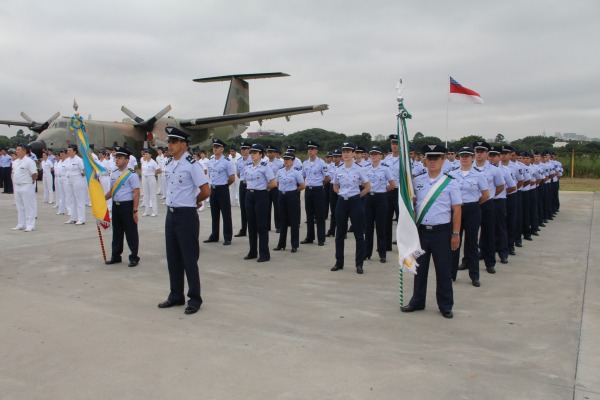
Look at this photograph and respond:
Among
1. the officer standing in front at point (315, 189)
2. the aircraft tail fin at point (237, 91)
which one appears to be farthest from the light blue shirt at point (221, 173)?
the aircraft tail fin at point (237, 91)

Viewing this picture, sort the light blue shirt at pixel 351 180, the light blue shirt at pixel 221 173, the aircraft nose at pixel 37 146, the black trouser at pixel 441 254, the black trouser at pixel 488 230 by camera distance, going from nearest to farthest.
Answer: the black trouser at pixel 441 254
the black trouser at pixel 488 230
the light blue shirt at pixel 351 180
the light blue shirt at pixel 221 173
the aircraft nose at pixel 37 146

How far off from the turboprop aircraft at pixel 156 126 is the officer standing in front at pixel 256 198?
1181 centimetres

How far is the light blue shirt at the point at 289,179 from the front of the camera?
8836 millimetres

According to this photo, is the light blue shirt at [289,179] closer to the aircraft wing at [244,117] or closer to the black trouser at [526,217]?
the black trouser at [526,217]

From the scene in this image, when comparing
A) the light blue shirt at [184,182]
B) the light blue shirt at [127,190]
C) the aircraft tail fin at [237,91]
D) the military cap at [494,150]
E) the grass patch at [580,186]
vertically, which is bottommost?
the grass patch at [580,186]

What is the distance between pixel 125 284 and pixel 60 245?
337cm

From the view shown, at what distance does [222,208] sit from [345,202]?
3.19m

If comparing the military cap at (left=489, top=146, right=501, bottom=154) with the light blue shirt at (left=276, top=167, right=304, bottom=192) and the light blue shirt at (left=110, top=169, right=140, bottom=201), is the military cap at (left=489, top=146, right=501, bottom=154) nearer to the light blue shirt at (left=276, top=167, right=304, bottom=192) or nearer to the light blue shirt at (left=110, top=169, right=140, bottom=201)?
the light blue shirt at (left=276, top=167, right=304, bottom=192)

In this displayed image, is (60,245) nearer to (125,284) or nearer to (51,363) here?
(125,284)

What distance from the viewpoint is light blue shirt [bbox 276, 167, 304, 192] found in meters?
8.84

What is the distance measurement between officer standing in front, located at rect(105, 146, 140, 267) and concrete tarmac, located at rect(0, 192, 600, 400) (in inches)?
12.5

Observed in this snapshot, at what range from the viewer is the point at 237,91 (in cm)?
2838

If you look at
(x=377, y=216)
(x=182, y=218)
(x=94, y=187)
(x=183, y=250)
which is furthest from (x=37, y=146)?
(x=183, y=250)

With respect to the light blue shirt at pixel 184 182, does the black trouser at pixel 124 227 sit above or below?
below
